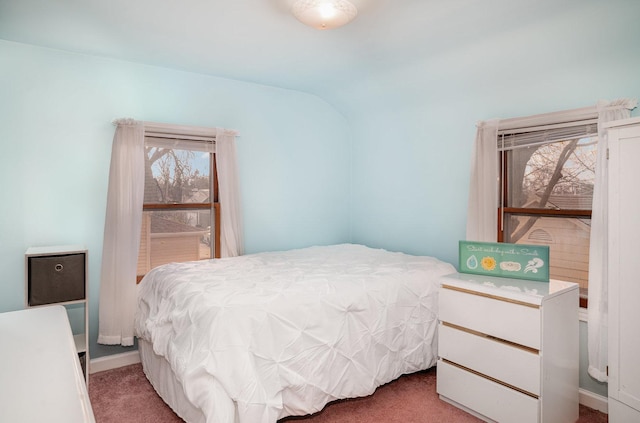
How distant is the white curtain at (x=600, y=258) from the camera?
218 cm

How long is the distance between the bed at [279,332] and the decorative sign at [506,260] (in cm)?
37

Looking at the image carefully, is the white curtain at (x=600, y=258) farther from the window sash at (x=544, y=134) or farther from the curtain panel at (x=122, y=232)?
the curtain panel at (x=122, y=232)

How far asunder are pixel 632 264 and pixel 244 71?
9.96ft

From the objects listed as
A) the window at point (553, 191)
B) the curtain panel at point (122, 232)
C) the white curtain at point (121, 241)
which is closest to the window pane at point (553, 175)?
the window at point (553, 191)

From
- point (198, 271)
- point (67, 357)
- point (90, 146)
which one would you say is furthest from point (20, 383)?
point (90, 146)

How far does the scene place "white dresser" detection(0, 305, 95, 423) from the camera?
0.65 metres

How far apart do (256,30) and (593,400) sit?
3222mm

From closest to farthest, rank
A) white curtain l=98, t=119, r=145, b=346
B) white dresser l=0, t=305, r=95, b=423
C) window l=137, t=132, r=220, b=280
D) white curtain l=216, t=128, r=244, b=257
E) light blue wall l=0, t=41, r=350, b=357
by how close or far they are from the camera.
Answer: white dresser l=0, t=305, r=95, b=423 < light blue wall l=0, t=41, r=350, b=357 < white curtain l=98, t=119, r=145, b=346 < window l=137, t=132, r=220, b=280 < white curtain l=216, t=128, r=244, b=257

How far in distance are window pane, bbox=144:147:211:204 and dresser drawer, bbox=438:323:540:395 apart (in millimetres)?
2416

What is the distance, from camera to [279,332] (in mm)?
1912

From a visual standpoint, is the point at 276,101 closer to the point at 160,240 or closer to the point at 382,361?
the point at 160,240

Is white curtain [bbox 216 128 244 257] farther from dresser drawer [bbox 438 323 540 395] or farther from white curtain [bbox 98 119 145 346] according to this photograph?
dresser drawer [bbox 438 323 540 395]

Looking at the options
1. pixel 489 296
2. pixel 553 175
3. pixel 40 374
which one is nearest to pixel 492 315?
pixel 489 296

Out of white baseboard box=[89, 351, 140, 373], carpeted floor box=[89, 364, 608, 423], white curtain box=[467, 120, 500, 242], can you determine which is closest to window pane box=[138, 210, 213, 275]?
white baseboard box=[89, 351, 140, 373]
